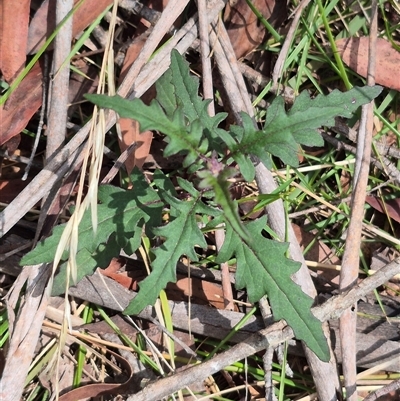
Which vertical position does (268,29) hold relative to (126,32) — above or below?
below

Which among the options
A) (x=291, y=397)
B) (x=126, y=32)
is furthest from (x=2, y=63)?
(x=291, y=397)

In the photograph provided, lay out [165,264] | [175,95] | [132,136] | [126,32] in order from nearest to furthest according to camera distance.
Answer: [165,264] < [175,95] < [132,136] < [126,32]

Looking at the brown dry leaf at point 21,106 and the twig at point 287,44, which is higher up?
the brown dry leaf at point 21,106

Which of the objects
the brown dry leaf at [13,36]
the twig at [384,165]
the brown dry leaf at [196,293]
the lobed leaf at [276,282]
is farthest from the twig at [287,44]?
the brown dry leaf at [13,36]

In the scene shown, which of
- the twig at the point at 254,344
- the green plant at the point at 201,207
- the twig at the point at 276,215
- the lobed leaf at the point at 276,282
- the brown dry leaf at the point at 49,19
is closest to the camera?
the green plant at the point at 201,207

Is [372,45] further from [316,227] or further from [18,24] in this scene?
[18,24]

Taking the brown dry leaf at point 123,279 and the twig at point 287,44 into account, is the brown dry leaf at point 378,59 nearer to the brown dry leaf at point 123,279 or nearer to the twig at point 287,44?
the twig at point 287,44

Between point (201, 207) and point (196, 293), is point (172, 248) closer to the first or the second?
point (201, 207)
